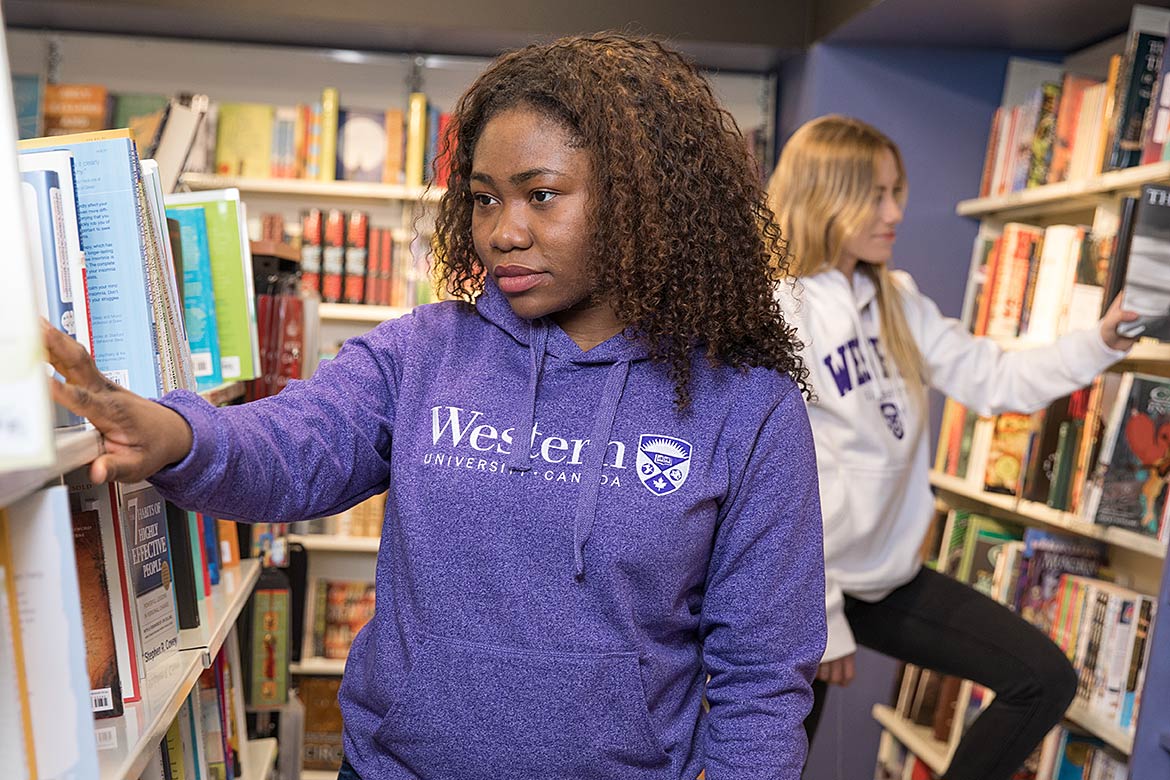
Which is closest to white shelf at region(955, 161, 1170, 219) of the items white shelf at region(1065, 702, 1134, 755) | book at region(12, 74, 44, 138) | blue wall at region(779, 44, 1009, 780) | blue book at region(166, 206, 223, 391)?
blue wall at region(779, 44, 1009, 780)

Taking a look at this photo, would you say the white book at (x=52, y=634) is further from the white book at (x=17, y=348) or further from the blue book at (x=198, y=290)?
the blue book at (x=198, y=290)

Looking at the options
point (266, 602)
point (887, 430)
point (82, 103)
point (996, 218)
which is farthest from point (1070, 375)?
point (82, 103)

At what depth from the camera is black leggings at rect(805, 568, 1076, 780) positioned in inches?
79.3

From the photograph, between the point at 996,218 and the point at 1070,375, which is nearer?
the point at 1070,375

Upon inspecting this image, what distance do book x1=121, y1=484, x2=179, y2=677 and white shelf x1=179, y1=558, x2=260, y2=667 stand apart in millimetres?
36

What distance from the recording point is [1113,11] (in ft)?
8.77

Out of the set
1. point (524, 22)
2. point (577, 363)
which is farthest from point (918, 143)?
point (577, 363)

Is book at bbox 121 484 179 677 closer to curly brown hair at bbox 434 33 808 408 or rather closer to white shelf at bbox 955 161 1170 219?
curly brown hair at bbox 434 33 808 408

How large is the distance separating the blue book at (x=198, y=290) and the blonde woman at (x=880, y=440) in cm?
99

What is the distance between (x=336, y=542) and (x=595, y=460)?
8.23ft

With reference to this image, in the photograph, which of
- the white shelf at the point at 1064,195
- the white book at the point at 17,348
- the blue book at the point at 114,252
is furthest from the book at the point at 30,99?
the white book at the point at 17,348

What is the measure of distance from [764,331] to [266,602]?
3.95ft

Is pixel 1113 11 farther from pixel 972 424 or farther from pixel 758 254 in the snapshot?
pixel 758 254

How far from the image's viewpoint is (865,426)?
1971 mm
